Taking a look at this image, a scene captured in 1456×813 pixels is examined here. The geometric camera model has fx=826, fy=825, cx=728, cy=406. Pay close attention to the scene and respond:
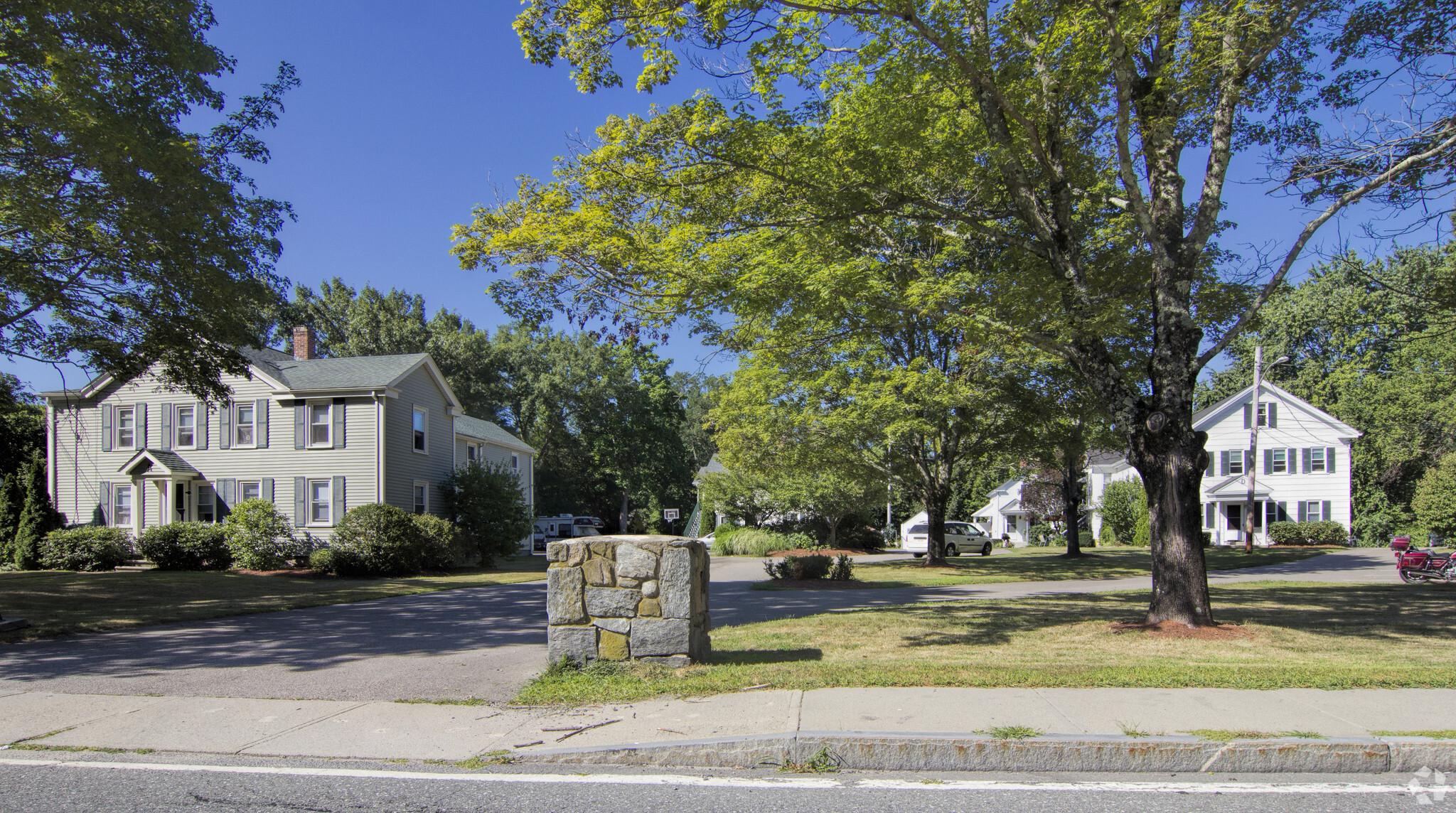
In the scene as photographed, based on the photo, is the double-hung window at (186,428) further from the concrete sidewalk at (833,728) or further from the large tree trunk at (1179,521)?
the large tree trunk at (1179,521)

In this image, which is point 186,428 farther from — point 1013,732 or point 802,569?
point 1013,732

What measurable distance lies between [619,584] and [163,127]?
13.7m

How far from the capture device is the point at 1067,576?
74.1 feet

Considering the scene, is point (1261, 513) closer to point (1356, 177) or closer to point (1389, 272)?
point (1389, 272)

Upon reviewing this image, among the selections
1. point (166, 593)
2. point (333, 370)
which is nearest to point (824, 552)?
point (333, 370)

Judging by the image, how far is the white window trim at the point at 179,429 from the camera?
28109mm

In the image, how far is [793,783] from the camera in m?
5.02

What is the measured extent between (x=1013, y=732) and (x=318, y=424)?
2680 cm

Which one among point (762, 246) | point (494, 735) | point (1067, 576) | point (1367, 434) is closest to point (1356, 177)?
point (762, 246)

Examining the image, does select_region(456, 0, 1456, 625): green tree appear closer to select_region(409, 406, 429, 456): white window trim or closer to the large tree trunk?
the large tree trunk

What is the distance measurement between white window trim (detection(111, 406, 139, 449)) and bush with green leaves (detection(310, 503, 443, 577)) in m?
10.5

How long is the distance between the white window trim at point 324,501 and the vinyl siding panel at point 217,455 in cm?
15

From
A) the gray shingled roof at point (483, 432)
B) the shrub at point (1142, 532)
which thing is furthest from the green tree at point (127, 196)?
the shrub at point (1142, 532)

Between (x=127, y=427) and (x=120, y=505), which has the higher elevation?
(x=127, y=427)
